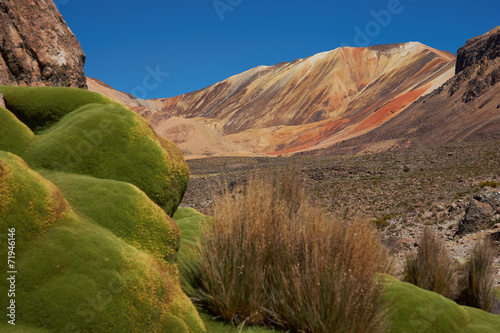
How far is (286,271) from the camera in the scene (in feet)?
13.1

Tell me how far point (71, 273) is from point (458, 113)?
6296cm

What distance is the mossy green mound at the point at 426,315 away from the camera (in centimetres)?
435

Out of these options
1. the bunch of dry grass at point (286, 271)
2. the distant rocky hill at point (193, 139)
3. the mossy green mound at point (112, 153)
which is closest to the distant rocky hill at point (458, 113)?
the distant rocky hill at point (193, 139)

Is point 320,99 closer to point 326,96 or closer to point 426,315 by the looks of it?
point 326,96

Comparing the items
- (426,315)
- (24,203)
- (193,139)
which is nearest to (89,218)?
(24,203)

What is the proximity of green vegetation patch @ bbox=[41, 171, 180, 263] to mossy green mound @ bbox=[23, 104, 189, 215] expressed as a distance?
0.29 meters

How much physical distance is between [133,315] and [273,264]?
1.64 meters

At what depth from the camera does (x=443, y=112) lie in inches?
2365

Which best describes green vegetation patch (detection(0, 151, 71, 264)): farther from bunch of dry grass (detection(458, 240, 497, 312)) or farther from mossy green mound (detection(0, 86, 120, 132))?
bunch of dry grass (detection(458, 240, 497, 312))

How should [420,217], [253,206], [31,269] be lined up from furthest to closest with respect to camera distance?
[420,217] → [253,206] → [31,269]

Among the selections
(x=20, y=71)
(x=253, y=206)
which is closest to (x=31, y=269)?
(x=253, y=206)

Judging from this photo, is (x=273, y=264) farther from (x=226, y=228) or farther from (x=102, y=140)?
(x=102, y=140)

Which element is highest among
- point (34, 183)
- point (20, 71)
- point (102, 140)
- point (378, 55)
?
point (378, 55)

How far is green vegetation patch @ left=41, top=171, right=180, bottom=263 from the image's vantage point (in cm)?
359
